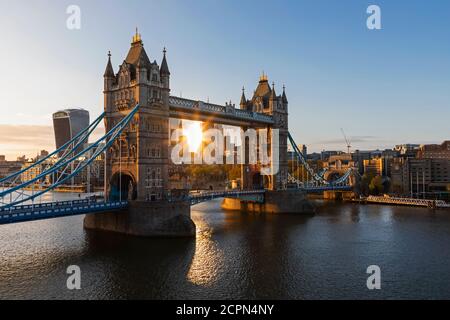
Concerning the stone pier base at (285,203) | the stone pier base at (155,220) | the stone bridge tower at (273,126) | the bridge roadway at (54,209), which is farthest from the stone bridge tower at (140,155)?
the stone bridge tower at (273,126)

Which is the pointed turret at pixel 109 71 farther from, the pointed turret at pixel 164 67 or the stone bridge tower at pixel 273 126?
the stone bridge tower at pixel 273 126

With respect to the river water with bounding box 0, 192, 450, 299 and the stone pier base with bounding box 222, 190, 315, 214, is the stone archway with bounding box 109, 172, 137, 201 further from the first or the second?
the stone pier base with bounding box 222, 190, 315, 214

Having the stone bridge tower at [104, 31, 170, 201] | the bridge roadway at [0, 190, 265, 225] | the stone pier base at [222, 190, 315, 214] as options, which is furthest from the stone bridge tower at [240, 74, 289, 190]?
the stone bridge tower at [104, 31, 170, 201]

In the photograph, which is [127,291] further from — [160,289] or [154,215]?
[154,215]

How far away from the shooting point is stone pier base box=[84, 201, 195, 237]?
4791 centimetres

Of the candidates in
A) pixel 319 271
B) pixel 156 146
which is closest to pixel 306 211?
pixel 156 146

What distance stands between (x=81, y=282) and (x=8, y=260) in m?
12.1

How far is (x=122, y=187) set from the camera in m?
56.0

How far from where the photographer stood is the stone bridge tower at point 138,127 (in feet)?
170

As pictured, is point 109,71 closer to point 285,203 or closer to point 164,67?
point 164,67

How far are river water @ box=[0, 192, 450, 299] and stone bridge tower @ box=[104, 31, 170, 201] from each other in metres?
8.26

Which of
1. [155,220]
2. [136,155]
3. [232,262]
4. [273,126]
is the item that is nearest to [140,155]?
[136,155]
